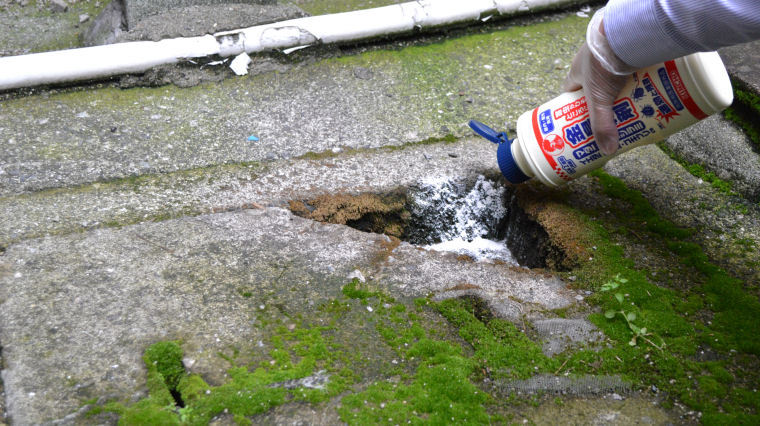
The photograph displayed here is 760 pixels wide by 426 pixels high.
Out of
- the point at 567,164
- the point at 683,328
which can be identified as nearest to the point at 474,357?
the point at 683,328

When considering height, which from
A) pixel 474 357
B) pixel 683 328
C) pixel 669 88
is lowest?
pixel 683 328

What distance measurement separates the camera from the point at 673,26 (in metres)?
1.75

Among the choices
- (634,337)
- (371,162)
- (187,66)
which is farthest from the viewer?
(187,66)

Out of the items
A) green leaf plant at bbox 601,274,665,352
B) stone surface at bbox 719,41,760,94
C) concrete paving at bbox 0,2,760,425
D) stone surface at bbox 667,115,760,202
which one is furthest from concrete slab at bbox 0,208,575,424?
stone surface at bbox 719,41,760,94

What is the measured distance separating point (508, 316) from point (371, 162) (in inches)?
41.8

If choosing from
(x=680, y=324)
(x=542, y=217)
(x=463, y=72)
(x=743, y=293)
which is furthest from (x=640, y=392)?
(x=463, y=72)

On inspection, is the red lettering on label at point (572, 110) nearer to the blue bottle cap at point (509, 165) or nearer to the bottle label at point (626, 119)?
the bottle label at point (626, 119)

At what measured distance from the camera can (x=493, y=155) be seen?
2.87m

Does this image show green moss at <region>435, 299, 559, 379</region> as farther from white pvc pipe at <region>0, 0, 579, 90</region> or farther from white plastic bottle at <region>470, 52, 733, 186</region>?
white pvc pipe at <region>0, 0, 579, 90</region>

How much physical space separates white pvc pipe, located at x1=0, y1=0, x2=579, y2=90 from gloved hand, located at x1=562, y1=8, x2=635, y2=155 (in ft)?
5.05

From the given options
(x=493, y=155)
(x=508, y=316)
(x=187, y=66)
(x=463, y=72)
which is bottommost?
(x=508, y=316)

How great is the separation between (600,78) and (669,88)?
227 mm

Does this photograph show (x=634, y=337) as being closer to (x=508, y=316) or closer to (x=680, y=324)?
(x=680, y=324)

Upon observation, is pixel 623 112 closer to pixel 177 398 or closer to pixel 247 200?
pixel 247 200
